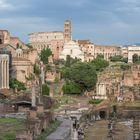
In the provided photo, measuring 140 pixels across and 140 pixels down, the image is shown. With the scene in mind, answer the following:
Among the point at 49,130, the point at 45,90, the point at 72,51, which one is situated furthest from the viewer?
the point at 72,51

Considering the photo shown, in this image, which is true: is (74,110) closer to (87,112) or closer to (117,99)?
(87,112)

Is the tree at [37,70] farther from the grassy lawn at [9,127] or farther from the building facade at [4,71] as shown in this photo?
the grassy lawn at [9,127]

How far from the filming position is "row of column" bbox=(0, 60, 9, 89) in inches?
2606

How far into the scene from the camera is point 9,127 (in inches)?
1502

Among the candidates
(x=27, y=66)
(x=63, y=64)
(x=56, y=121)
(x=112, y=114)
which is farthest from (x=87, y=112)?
(x=63, y=64)

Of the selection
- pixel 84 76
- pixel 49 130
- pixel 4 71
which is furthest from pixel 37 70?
pixel 49 130

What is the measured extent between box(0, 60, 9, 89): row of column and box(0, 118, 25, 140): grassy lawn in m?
21.7

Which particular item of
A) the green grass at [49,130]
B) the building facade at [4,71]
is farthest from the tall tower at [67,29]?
the green grass at [49,130]

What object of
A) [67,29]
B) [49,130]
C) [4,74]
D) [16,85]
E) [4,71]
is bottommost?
[49,130]

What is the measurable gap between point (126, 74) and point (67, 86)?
30.1ft

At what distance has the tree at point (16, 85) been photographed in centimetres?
6881

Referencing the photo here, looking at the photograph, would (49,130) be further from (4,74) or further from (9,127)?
(4,74)

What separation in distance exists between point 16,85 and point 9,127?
3113 centimetres

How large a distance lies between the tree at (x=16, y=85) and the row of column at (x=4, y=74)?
213cm
